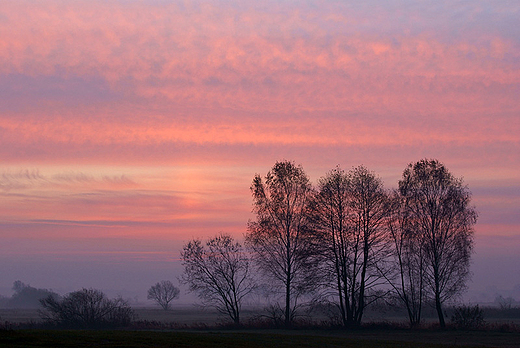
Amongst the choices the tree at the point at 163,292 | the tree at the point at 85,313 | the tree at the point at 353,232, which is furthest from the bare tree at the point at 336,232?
the tree at the point at 163,292

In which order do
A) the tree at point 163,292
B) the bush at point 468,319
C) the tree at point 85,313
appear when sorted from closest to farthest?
the bush at point 468,319 < the tree at point 85,313 < the tree at point 163,292

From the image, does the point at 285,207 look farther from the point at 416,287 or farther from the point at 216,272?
the point at 416,287

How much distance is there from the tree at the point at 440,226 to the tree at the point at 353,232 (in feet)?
14.5

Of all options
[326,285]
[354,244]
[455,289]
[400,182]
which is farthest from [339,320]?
[400,182]

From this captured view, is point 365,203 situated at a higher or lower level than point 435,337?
higher

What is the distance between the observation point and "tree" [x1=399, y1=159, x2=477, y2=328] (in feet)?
177

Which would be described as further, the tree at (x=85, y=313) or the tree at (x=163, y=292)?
the tree at (x=163, y=292)

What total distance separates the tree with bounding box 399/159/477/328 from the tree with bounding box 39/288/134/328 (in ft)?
110

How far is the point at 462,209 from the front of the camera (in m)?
54.9

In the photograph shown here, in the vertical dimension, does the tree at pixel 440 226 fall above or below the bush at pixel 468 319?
above

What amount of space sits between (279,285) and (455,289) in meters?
18.2

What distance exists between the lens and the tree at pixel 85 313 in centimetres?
5803

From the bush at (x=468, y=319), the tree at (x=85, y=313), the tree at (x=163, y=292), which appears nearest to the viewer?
the bush at (x=468, y=319)

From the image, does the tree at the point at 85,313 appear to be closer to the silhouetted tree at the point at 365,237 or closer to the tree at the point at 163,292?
the silhouetted tree at the point at 365,237
